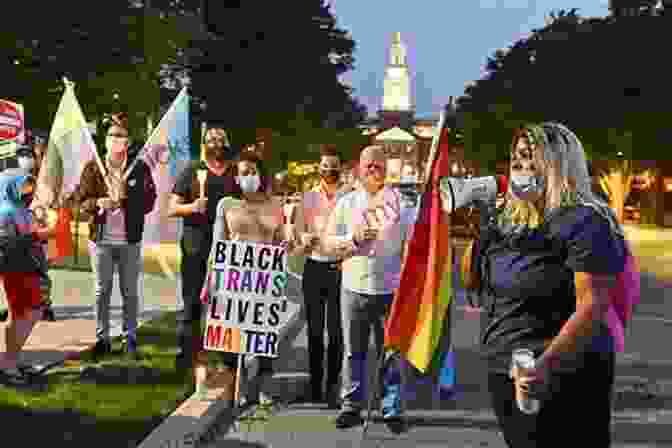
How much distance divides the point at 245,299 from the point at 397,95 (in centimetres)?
18464

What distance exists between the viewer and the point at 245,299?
7.11 m

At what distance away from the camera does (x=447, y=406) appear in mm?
7793

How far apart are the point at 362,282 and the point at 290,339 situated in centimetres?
446

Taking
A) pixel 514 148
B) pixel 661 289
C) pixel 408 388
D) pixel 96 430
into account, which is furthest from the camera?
pixel 661 289

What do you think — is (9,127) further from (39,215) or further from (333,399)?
(333,399)

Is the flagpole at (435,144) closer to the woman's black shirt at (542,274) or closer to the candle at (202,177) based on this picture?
the woman's black shirt at (542,274)

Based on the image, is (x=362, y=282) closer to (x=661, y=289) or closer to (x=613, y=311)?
(x=613, y=311)

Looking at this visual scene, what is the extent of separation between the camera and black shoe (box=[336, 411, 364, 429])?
6.93 metres

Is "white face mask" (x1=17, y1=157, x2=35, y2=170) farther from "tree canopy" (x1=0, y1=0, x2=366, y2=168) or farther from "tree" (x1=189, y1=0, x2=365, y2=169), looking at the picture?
"tree" (x1=189, y1=0, x2=365, y2=169)

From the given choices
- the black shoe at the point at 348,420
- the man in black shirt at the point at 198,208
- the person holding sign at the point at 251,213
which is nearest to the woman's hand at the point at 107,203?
the man in black shirt at the point at 198,208

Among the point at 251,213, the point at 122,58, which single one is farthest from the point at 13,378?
the point at 122,58

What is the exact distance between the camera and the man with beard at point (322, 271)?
7.43 m

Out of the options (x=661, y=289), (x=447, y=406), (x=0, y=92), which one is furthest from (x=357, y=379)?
(x=0, y=92)

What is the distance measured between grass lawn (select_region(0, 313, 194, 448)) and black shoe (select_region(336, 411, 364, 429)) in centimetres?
114
